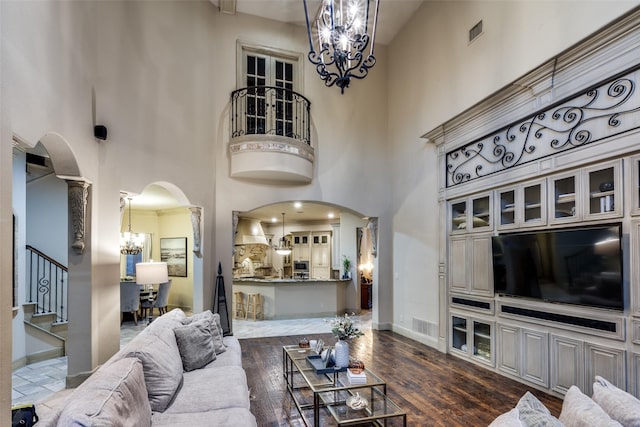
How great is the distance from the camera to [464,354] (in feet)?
17.4

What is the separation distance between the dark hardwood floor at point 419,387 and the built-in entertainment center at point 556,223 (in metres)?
0.33

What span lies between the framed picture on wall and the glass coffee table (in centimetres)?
646

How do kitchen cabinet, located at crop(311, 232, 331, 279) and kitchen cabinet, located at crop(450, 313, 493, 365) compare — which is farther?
kitchen cabinet, located at crop(311, 232, 331, 279)

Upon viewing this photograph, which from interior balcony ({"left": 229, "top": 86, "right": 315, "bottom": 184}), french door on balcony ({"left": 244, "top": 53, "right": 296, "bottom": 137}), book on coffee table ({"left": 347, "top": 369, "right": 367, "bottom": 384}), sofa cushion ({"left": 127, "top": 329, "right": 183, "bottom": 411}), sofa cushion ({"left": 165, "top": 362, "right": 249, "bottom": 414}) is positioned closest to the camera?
sofa cushion ({"left": 127, "top": 329, "right": 183, "bottom": 411})

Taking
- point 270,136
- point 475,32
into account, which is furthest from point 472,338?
point 270,136

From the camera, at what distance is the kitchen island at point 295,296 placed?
28.0ft

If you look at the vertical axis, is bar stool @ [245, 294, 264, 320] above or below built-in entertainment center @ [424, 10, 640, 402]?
below

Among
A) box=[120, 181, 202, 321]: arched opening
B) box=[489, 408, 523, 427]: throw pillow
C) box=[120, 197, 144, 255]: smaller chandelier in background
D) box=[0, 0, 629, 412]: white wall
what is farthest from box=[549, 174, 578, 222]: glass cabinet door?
box=[120, 181, 202, 321]: arched opening

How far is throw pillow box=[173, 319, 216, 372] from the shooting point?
11.0ft

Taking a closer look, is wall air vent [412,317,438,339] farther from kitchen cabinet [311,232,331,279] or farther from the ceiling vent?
kitchen cabinet [311,232,331,279]

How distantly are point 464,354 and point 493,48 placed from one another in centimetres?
434

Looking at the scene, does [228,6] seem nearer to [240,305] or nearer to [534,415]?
[240,305]

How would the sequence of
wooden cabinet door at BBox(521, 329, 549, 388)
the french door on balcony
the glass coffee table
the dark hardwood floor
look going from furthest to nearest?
the french door on balcony, wooden cabinet door at BBox(521, 329, 549, 388), the dark hardwood floor, the glass coffee table

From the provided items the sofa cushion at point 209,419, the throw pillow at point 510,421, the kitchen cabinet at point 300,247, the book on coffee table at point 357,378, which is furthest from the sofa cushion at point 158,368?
the kitchen cabinet at point 300,247
